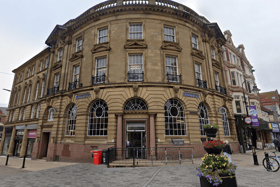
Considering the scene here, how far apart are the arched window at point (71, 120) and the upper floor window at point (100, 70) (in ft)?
13.9

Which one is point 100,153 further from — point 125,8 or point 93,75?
point 125,8

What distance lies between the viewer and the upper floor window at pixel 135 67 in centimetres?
1522

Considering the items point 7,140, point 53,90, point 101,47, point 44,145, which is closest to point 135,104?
point 101,47

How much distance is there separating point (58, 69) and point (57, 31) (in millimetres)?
5729

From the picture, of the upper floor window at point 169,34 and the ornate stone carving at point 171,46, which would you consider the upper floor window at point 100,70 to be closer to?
the ornate stone carving at point 171,46

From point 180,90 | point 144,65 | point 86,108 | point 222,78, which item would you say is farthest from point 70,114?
point 222,78

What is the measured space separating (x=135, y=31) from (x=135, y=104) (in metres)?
8.16

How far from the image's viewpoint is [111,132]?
46.0 feet

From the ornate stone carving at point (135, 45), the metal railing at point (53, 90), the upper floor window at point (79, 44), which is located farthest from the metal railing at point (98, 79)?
the metal railing at point (53, 90)

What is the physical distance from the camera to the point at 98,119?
15320 mm

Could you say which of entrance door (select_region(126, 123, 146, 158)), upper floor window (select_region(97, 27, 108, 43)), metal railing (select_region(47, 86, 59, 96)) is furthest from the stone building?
metal railing (select_region(47, 86, 59, 96))

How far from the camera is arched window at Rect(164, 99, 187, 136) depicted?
1473 centimetres

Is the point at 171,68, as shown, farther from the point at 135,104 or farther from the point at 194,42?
the point at 194,42

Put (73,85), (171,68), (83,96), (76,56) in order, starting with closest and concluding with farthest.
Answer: (83,96), (171,68), (73,85), (76,56)
